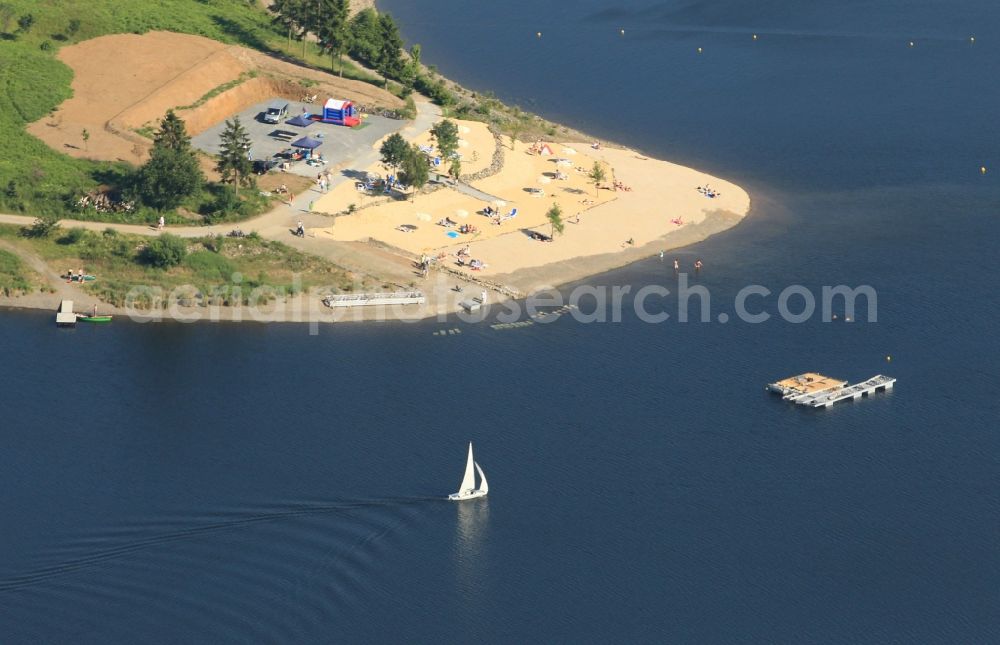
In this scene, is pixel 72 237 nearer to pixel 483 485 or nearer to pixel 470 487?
pixel 470 487

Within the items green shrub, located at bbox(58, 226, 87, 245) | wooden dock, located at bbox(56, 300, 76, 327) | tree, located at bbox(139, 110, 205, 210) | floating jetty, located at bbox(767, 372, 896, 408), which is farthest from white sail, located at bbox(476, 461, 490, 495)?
green shrub, located at bbox(58, 226, 87, 245)

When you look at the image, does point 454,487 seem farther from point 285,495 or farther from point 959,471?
point 959,471

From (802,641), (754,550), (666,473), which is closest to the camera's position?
(802,641)

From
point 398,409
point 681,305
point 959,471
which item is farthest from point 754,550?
point 681,305

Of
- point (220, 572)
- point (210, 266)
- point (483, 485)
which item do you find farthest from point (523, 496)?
point (210, 266)

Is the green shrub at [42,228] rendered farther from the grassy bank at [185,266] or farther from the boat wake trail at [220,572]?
the boat wake trail at [220,572]

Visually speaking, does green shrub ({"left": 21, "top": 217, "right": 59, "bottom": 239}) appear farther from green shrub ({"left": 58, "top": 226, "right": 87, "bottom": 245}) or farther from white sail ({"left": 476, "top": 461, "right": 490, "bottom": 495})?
white sail ({"left": 476, "top": 461, "right": 490, "bottom": 495})
